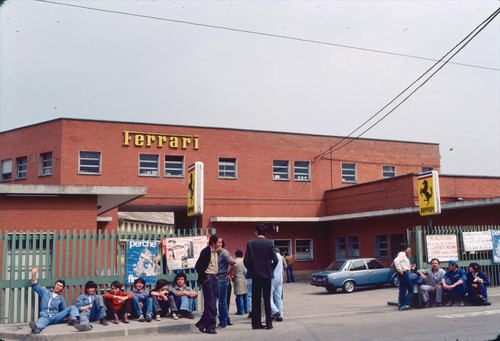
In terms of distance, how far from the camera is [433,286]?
13.2m

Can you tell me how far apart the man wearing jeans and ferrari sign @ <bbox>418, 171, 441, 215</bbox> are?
2652 mm

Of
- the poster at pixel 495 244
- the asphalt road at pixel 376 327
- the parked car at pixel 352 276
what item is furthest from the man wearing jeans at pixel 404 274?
the parked car at pixel 352 276

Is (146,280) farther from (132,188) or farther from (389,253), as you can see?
(389,253)

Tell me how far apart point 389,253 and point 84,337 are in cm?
1894

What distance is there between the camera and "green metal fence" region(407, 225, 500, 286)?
14.1 metres

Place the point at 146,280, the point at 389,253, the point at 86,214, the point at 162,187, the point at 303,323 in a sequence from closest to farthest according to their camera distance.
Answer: the point at 303,323, the point at 146,280, the point at 86,214, the point at 389,253, the point at 162,187

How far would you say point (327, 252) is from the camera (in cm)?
3089

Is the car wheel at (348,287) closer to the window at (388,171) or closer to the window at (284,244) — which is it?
the window at (284,244)

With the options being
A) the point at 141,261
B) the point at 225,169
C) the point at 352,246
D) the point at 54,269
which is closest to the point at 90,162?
the point at 225,169

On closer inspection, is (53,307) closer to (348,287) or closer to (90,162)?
(348,287)

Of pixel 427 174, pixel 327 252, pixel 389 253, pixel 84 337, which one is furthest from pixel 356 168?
pixel 84 337

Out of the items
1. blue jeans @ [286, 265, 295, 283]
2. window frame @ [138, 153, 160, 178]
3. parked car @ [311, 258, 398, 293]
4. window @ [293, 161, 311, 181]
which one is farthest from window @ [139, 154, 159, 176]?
parked car @ [311, 258, 398, 293]

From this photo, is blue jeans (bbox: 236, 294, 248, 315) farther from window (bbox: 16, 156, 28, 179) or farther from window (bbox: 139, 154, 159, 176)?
window (bbox: 16, 156, 28, 179)

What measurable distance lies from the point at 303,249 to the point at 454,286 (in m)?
18.1
